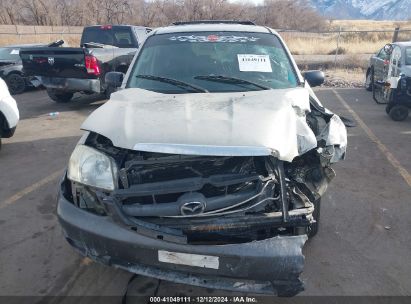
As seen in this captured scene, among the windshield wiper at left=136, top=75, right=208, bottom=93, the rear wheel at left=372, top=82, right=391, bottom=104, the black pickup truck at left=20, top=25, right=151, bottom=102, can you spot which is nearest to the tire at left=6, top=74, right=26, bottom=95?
the black pickup truck at left=20, top=25, right=151, bottom=102

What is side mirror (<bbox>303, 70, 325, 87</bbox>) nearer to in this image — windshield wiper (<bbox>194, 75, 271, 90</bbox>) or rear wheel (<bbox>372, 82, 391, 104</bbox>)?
windshield wiper (<bbox>194, 75, 271, 90</bbox>)

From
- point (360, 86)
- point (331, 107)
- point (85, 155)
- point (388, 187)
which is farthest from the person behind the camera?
point (360, 86)

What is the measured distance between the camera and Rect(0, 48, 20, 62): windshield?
1150 centimetres

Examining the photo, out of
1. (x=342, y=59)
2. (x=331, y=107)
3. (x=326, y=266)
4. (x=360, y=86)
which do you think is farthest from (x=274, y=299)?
(x=342, y=59)

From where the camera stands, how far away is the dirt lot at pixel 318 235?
9.72 ft

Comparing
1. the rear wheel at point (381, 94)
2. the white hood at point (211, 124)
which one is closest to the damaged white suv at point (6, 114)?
the white hood at point (211, 124)

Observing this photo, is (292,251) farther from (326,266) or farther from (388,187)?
(388,187)

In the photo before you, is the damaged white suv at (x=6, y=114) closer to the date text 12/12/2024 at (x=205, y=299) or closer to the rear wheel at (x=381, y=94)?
the date text 12/12/2024 at (x=205, y=299)

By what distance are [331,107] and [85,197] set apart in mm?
8259

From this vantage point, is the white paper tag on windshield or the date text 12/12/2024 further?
the white paper tag on windshield

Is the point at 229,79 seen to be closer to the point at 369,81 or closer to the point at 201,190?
the point at 201,190

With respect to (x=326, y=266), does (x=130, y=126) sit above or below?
above

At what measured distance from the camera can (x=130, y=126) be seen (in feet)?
8.84

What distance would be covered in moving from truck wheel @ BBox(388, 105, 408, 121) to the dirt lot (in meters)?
1.49
